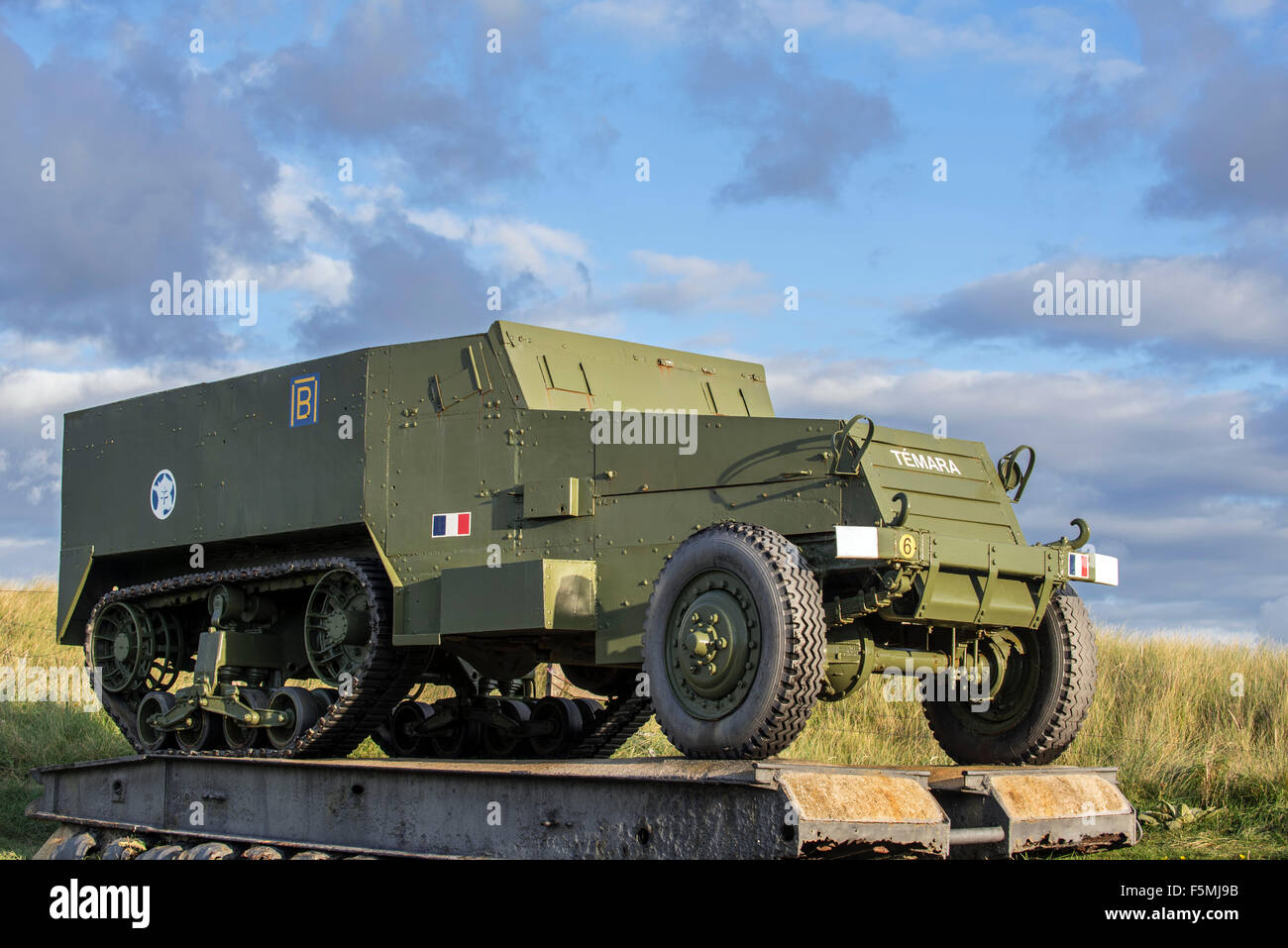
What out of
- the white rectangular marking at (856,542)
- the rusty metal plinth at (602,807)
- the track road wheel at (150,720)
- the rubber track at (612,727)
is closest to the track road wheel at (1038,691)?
the rusty metal plinth at (602,807)

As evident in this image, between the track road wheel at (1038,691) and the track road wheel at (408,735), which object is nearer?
the track road wheel at (1038,691)

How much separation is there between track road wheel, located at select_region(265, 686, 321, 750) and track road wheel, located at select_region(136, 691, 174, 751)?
107cm

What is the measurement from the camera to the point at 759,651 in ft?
24.4

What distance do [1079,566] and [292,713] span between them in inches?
210

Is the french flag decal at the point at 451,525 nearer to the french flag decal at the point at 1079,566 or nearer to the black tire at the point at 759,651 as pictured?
the black tire at the point at 759,651

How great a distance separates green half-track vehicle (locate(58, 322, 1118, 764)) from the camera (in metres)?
7.84

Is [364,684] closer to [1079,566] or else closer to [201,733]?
[201,733]

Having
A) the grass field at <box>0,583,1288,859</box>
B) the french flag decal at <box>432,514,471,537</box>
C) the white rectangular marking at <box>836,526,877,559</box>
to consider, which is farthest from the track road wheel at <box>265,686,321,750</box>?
the white rectangular marking at <box>836,526,877,559</box>

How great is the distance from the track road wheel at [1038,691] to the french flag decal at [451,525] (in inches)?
123

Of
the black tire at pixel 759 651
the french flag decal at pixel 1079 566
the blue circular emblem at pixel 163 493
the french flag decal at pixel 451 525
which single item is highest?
the blue circular emblem at pixel 163 493

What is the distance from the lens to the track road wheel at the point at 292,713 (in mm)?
10031

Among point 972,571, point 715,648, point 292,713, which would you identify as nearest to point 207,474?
point 292,713
